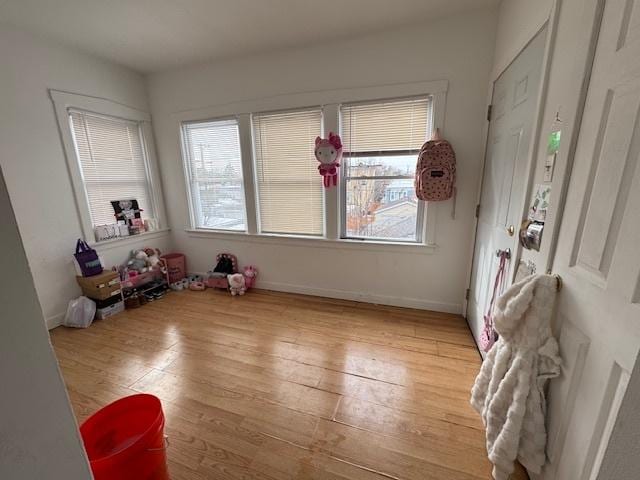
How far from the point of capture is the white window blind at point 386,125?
2.32 metres

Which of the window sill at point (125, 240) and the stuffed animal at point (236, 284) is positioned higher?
the window sill at point (125, 240)

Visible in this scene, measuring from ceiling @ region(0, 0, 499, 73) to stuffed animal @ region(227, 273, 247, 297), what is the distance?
2.43 meters

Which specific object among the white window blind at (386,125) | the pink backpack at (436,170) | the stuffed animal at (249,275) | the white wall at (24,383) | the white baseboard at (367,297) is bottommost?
the white baseboard at (367,297)

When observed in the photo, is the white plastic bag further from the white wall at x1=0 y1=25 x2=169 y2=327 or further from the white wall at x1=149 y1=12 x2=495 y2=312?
the white wall at x1=149 y1=12 x2=495 y2=312

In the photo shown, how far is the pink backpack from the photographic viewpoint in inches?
86.0

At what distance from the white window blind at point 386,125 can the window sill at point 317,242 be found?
3.06 ft

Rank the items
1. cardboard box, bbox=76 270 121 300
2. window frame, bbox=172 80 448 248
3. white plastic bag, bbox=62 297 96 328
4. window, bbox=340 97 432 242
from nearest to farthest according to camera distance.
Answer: window frame, bbox=172 80 448 248
window, bbox=340 97 432 242
white plastic bag, bbox=62 297 96 328
cardboard box, bbox=76 270 121 300

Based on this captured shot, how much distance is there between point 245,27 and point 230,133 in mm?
1081

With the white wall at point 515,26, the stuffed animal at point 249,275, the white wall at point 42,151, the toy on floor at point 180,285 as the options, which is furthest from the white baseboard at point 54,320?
the white wall at point 515,26

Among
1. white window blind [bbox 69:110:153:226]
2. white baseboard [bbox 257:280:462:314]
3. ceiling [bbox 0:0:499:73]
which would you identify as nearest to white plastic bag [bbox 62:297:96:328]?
white window blind [bbox 69:110:153:226]

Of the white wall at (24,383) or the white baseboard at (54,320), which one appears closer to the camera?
the white wall at (24,383)

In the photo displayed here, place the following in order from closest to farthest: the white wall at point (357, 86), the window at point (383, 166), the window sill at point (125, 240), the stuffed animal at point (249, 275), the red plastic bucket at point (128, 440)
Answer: the red plastic bucket at point (128, 440)
the white wall at point (357, 86)
the window at point (383, 166)
the window sill at point (125, 240)
the stuffed animal at point (249, 275)

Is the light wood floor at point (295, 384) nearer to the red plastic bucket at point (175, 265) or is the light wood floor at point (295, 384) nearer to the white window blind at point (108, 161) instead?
the red plastic bucket at point (175, 265)

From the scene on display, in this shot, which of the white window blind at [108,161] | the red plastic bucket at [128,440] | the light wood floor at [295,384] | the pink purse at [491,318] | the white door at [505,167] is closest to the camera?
the red plastic bucket at [128,440]
